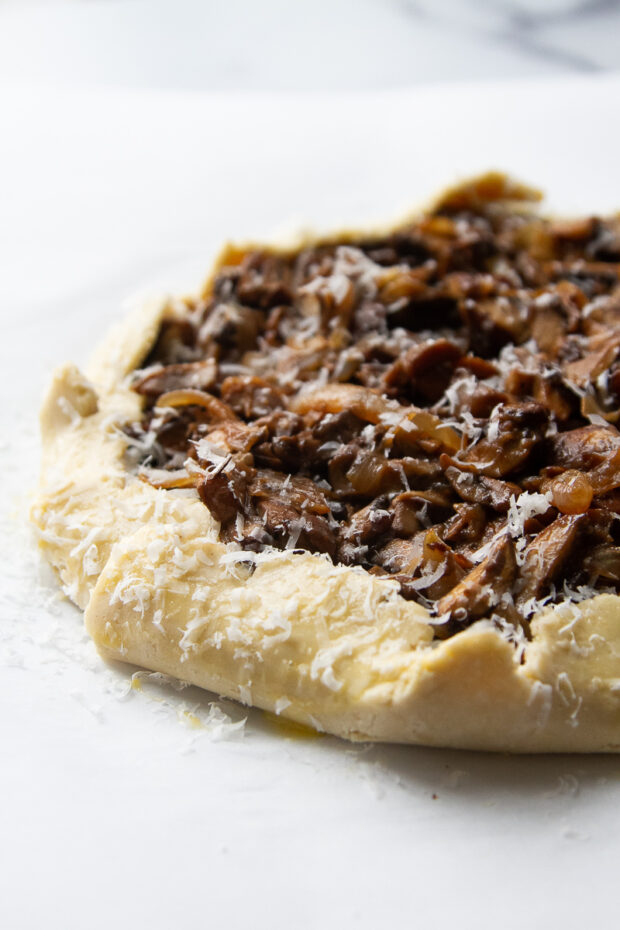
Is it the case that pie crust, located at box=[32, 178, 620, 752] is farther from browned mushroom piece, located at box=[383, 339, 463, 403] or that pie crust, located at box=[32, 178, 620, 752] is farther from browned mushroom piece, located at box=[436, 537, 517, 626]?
browned mushroom piece, located at box=[383, 339, 463, 403]

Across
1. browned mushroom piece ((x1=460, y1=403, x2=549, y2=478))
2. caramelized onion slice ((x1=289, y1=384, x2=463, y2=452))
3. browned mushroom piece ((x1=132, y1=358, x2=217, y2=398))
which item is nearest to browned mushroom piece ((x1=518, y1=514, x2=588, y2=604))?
browned mushroom piece ((x1=460, y1=403, x2=549, y2=478))

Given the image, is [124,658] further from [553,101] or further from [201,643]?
[553,101]

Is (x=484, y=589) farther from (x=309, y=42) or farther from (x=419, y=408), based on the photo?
(x=309, y=42)

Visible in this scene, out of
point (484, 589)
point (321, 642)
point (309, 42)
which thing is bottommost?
point (321, 642)

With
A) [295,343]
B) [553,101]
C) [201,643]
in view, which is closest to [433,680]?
[201,643]

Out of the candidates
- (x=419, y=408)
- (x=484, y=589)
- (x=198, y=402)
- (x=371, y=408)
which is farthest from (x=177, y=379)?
(x=484, y=589)

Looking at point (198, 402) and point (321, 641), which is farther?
point (198, 402)
